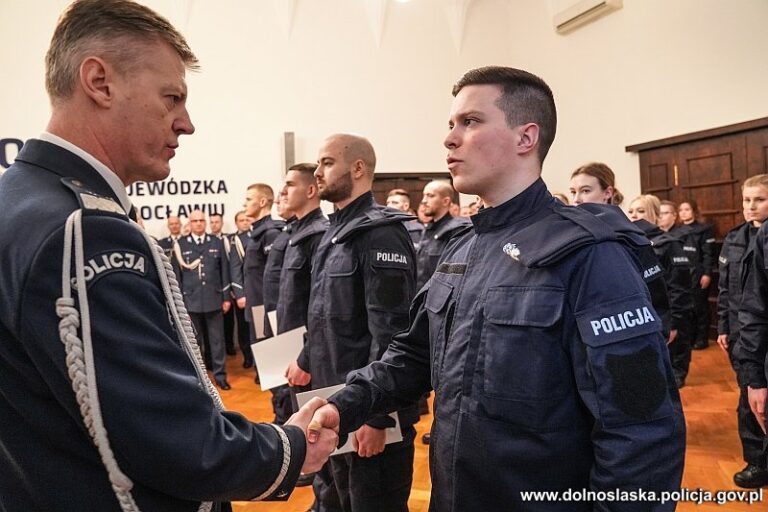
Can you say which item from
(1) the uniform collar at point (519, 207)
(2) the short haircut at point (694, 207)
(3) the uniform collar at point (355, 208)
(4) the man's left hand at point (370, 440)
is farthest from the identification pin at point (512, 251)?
→ (2) the short haircut at point (694, 207)

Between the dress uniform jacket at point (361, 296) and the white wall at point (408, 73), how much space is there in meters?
6.31

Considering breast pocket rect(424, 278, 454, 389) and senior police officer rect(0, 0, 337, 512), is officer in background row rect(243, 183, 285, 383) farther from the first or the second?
senior police officer rect(0, 0, 337, 512)

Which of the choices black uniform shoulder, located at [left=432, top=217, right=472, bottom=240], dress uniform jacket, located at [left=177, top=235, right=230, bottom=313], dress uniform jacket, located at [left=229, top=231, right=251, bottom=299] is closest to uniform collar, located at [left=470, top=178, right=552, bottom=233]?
black uniform shoulder, located at [left=432, top=217, right=472, bottom=240]

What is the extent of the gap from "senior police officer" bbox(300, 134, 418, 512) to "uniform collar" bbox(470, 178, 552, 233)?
965 mm

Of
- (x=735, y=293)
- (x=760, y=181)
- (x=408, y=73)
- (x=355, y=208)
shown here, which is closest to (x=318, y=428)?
(x=355, y=208)

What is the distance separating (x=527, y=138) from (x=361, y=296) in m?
1.26

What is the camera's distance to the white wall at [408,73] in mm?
7254

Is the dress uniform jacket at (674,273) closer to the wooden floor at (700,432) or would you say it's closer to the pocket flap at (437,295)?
the wooden floor at (700,432)

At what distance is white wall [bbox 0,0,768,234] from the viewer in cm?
725

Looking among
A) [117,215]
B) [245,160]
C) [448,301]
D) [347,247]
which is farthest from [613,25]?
[117,215]

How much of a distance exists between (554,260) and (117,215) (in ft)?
2.96

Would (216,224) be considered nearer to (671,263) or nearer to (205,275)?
(205,275)

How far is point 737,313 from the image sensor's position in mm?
3188

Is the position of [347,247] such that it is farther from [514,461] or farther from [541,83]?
[514,461]
